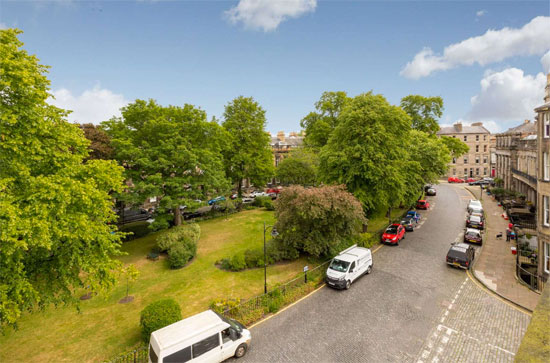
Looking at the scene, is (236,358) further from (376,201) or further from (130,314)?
(376,201)

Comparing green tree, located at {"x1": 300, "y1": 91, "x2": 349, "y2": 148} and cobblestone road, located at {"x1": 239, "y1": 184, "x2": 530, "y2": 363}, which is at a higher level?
green tree, located at {"x1": 300, "y1": 91, "x2": 349, "y2": 148}

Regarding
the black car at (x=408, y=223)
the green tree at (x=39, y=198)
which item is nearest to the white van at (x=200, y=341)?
the green tree at (x=39, y=198)

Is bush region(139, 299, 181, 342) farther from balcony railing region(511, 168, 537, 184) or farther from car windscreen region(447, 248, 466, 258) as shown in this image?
balcony railing region(511, 168, 537, 184)

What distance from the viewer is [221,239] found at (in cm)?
2980

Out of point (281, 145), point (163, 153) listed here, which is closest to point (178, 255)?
point (163, 153)

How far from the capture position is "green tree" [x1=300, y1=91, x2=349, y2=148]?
154 feet

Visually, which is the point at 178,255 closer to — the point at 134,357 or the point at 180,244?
the point at 180,244

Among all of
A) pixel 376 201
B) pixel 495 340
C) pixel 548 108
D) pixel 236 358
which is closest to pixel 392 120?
pixel 376 201

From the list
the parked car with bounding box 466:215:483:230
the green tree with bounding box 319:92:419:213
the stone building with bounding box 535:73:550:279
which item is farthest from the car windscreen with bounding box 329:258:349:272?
the parked car with bounding box 466:215:483:230

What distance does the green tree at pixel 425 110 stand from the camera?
5288 centimetres

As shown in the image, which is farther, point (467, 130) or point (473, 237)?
point (467, 130)

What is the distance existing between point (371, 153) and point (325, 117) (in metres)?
25.1

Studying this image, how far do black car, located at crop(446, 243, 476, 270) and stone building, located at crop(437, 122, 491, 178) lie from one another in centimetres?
5897

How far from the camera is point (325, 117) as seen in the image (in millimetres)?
48844
